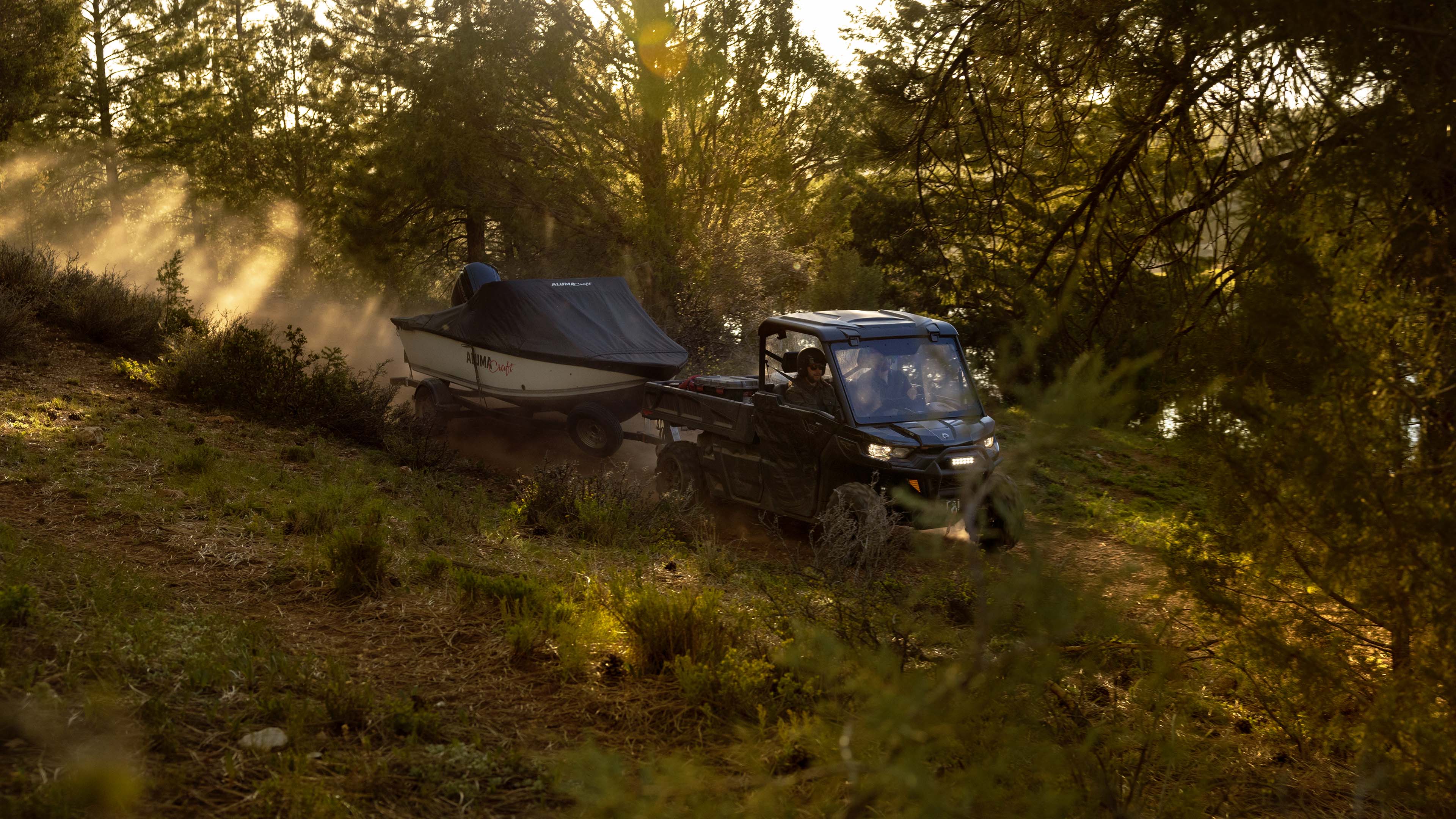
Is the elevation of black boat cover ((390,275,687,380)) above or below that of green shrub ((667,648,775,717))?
above

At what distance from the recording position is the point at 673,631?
178 inches

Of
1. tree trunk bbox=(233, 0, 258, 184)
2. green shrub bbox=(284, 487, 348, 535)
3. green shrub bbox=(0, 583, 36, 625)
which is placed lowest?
green shrub bbox=(284, 487, 348, 535)

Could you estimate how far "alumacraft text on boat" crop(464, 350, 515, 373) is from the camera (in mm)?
12266

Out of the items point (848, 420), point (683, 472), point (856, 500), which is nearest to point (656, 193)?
point (683, 472)

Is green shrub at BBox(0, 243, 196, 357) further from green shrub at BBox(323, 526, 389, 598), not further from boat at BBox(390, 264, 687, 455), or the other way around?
green shrub at BBox(323, 526, 389, 598)

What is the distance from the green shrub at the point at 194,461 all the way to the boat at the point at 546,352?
4.44 metres

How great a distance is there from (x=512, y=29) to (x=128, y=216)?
2494 centimetres

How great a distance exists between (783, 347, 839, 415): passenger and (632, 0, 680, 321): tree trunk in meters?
10.8

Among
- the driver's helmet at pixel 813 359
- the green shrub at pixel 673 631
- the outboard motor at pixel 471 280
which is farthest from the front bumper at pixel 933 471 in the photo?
the outboard motor at pixel 471 280

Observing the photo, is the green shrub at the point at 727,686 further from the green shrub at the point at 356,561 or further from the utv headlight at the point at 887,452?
the utv headlight at the point at 887,452

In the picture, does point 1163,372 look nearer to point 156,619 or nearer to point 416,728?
point 416,728

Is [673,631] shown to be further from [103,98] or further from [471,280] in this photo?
[103,98]

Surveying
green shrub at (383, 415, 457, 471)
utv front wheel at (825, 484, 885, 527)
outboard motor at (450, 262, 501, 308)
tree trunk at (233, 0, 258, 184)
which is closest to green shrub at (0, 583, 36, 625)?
utv front wheel at (825, 484, 885, 527)

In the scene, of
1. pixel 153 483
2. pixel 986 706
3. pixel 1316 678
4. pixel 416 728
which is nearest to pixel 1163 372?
pixel 1316 678
